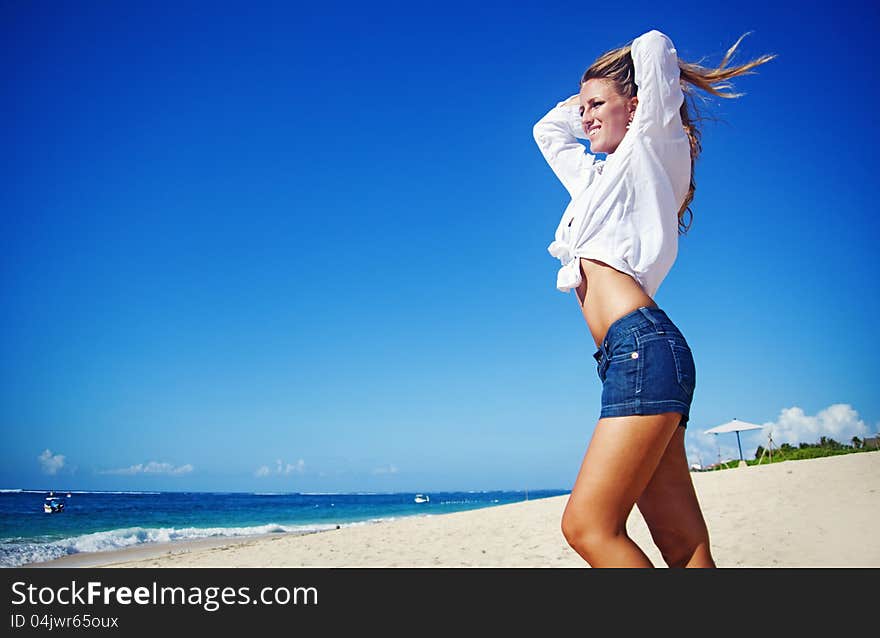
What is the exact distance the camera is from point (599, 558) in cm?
124

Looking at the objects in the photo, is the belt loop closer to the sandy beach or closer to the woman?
the woman

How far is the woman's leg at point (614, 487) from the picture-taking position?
1241mm

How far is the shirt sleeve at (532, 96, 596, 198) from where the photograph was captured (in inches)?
76.5

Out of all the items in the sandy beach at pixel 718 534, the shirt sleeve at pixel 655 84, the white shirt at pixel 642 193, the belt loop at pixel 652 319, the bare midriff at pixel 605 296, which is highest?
the shirt sleeve at pixel 655 84

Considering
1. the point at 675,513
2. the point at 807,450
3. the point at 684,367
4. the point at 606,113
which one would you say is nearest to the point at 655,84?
the point at 606,113

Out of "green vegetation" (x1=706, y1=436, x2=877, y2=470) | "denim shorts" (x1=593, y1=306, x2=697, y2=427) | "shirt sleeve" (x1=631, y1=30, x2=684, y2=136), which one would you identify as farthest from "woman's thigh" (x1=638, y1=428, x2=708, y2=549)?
"green vegetation" (x1=706, y1=436, x2=877, y2=470)

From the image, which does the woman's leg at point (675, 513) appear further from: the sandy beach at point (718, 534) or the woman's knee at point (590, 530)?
the sandy beach at point (718, 534)

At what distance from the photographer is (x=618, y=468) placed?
4.11 ft

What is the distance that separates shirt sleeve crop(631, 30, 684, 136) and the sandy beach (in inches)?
222

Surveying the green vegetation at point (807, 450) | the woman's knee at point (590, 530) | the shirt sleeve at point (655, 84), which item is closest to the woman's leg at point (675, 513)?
the woman's knee at point (590, 530)

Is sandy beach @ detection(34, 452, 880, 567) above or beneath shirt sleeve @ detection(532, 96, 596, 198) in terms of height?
beneath

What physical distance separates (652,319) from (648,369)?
131 mm

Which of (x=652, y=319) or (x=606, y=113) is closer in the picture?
(x=652, y=319)

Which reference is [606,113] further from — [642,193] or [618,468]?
[618,468]
